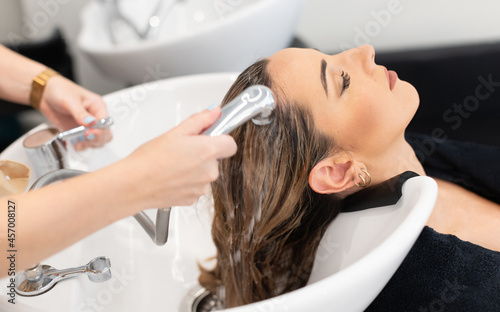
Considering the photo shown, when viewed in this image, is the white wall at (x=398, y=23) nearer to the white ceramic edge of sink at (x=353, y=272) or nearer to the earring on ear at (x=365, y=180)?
the earring on ear at (x=365, y=180)

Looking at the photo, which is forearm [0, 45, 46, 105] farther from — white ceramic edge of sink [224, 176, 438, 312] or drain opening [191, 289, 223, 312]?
white ceramic edge of sink [224, 176, 438, 312]

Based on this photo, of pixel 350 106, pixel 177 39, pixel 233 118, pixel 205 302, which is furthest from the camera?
pixel 177 39

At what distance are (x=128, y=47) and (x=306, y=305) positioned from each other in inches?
34.5

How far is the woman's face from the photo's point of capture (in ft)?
2.97

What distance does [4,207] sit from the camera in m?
0.61

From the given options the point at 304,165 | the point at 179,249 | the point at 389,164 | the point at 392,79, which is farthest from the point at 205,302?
the point at 392,79

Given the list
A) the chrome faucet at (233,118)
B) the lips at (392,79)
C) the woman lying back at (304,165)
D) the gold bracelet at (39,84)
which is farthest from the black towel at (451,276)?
the gold bracelet at (39,84)

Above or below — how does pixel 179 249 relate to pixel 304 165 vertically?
below

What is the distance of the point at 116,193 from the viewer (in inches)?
24.4

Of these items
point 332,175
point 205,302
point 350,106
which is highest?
point 350,106

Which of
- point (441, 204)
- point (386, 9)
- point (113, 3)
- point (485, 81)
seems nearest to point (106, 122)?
point (113, 3)

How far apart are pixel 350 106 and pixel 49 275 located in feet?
1.97

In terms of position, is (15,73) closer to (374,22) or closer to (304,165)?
(304,165)

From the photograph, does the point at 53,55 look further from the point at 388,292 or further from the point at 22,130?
the point at 388,292
